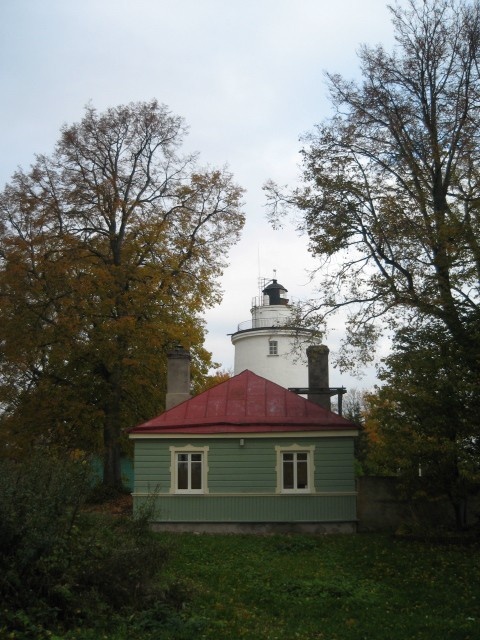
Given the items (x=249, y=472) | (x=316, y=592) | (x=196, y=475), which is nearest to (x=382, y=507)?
(x=249, y=472)

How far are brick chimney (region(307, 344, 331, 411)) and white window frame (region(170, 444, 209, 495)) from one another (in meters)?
4.02

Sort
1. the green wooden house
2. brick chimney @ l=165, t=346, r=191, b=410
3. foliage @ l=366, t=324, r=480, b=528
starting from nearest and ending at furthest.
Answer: foliage @ l=366, t=324, r=480, b=528 < the green wooden house < brick chimney @ l=165, t=346, r=191, b=410

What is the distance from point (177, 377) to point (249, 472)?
4344 mm

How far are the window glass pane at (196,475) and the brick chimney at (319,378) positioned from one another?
4260 mm

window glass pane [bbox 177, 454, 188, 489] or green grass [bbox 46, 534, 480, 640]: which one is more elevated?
window glass pane [bbox 177, 454, 188, 489]

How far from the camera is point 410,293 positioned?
20.2 m

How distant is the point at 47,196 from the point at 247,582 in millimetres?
18081

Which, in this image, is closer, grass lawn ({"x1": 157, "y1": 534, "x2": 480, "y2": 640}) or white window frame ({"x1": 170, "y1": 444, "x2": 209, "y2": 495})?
grass lawn ({"x1": 157, "y1": 534, "x2": 480, "y2": 640})

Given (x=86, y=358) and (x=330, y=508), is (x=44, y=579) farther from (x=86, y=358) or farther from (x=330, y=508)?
(x=86, y=358)

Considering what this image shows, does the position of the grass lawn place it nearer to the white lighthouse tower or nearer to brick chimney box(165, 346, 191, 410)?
brick chimney box(165, 346, 191, 410)

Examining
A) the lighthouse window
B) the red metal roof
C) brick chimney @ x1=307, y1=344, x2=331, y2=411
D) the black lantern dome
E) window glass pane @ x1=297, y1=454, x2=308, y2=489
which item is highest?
the black lantern dome

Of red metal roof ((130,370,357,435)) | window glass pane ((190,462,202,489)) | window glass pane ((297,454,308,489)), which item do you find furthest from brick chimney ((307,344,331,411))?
window glass pane ((190,462,202,489))

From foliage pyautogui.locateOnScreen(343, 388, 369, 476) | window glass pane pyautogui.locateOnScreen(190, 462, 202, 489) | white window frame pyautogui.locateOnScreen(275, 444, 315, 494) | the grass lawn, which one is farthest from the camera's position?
foliage pyautogui.locateOnScreen(343, 388, 369, 476)

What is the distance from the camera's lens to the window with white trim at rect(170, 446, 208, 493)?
21.9 m
